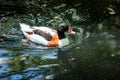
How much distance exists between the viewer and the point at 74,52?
11.2m

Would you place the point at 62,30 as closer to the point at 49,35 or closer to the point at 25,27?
the point at 49,35

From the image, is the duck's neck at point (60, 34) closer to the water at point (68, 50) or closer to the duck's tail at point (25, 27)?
the water at point (68, 50)

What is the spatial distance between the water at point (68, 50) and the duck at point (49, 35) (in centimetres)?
16

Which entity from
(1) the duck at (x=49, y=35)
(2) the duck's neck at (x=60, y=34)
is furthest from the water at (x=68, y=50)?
(2) the duck's neck at (x=60, y=34)

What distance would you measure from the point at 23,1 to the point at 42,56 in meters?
4.20

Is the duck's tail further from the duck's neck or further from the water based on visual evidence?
the duck's neck

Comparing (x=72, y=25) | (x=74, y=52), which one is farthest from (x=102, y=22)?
(x=74, y=52)

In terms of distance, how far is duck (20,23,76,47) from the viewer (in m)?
11.6

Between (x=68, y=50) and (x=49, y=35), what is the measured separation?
29.4 inches

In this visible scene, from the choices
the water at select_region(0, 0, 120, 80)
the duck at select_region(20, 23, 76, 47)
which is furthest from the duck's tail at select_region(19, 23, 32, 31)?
the water at select_region(0, 0, 120, 80)

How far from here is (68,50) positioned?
1141 centimetres

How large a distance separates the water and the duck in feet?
0.53

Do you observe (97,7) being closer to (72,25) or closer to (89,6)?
(89,6)

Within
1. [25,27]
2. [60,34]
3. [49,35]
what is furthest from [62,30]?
[25,27]
